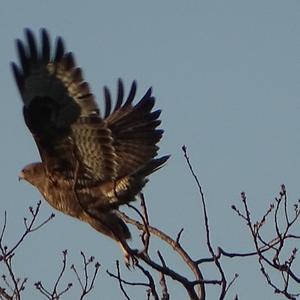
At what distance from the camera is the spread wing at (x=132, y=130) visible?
24.7 ft

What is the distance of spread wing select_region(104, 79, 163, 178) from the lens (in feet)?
24.7

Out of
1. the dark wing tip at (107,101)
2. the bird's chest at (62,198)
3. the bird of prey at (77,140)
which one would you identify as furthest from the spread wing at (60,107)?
the dark wing tip at (107,101)

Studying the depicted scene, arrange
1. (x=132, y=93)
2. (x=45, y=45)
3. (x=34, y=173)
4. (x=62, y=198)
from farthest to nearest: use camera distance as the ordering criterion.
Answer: (x=132, y=93)
(x=34, y=173)
(x=62, y=198)
(x=45, y=45)

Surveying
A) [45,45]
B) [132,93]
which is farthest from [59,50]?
[132,93]

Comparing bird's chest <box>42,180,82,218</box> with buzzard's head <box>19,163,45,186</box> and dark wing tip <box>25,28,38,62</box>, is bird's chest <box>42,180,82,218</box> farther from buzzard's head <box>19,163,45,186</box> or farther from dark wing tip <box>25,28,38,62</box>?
dark wing tip <box>25,28,38,62</box>

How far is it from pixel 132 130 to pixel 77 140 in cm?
89

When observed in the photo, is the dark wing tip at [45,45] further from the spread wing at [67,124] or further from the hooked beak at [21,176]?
the hooked beak at [21,176]

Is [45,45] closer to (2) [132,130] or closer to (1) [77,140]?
(1) [77,140]

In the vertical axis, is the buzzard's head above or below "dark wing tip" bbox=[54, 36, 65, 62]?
below

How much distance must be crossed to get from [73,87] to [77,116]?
0.23m

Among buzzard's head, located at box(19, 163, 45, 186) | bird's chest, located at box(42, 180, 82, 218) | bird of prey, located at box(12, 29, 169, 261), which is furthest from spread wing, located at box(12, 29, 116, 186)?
buzzard's head, located at box(19, 163, 45, 186)

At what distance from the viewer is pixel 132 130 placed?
26.5ft

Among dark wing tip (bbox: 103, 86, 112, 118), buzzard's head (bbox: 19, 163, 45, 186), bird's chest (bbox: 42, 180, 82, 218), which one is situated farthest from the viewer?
dark wing tip (bbox: 103, 86, 112, 118)

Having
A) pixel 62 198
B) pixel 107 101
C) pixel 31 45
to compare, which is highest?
pixel 107 101
